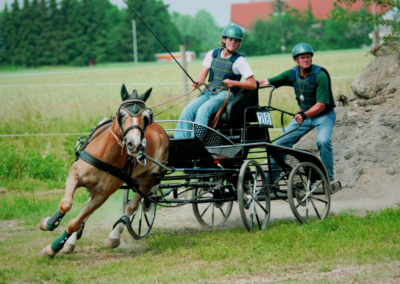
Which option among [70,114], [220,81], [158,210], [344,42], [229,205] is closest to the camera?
[220,81]

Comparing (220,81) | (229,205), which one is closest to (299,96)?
(220,81)

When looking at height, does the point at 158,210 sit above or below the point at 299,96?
below

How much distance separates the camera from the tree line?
50938mm

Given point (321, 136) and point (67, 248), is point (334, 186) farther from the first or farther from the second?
point (67, 248)

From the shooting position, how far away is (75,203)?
31.5 ft

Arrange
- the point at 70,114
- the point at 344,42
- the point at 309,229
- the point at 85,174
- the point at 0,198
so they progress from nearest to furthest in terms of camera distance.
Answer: the point at 85,174 → the point at 309,229 → the point at 0,198 → the point at 70,114 → the point at 344,42

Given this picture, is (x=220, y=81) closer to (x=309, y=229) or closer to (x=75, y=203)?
(x=309, y=229)

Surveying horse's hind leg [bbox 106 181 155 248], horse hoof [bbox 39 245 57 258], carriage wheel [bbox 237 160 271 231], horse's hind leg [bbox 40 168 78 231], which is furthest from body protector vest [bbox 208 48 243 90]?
horse hoof [bbox 39 245 57 258]

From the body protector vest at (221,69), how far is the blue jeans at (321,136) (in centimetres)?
100

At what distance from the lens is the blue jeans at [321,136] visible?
7.76 m

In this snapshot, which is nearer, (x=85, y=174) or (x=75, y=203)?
(x=85, y=174)

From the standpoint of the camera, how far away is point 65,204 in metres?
5.89

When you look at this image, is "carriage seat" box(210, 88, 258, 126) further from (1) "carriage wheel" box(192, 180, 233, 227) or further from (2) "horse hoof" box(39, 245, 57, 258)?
(2) "horse hoof" box(39, 245, 57, 258)

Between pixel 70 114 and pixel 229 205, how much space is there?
9.03 m
